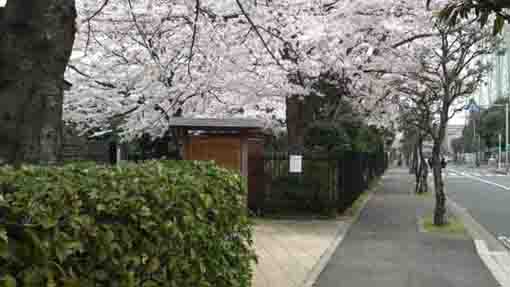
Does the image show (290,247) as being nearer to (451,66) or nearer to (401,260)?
(401,260)

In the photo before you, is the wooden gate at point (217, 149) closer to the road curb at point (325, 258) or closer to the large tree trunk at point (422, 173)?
the road curb at point (325, 258)

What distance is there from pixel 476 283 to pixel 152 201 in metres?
5.68

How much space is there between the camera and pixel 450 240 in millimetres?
12625

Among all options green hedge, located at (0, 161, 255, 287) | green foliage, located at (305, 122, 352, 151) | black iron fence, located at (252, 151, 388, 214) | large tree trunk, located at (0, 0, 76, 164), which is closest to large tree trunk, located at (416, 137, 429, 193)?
green foliage, located at (305, 122, 352, 151)

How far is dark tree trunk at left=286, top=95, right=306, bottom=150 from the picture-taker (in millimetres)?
20344

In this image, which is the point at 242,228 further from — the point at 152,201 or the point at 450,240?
the point at 450,240

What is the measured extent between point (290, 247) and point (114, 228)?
8181mm

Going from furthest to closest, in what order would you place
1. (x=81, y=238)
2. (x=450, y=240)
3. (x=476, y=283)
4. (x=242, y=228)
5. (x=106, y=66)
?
(x=106, y=66) → (x=450, y=240) → (x=476, y=283) → (x=242, y=228) → (x=81, y=238)

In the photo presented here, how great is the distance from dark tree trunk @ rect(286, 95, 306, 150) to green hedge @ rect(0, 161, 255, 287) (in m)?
14.4

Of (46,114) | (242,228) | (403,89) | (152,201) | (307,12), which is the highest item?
(307,12)

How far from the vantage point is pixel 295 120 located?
818 inches

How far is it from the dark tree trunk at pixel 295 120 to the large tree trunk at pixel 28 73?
47.9 ft

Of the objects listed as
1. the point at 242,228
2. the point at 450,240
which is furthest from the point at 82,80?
the point at 242,228

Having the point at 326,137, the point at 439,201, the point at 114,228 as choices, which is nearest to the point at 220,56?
the point at 326,137
